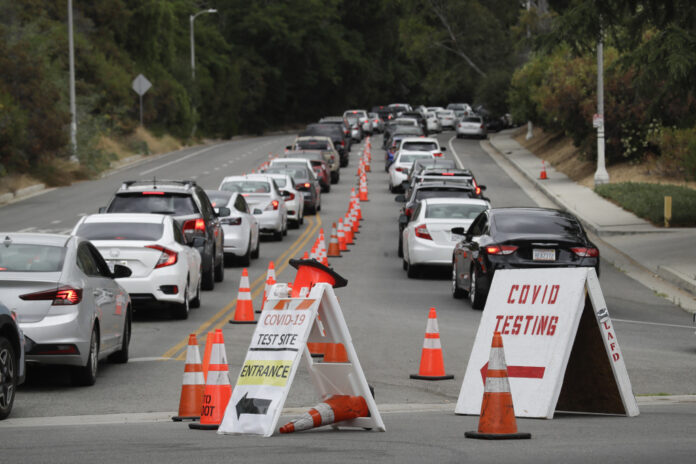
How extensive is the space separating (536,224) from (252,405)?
10.9 metres

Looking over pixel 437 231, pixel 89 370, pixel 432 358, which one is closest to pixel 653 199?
pixel 437 231

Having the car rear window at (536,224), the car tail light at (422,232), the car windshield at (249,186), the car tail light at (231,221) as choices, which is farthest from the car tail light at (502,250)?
the car windshield at (249,186)

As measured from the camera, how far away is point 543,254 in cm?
1847

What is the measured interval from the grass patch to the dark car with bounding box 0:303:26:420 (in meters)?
24.4

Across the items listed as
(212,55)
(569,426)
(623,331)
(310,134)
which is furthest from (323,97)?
(569,426)

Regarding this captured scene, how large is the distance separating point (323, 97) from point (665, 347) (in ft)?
304

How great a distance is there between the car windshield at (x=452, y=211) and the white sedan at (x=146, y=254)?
658 cm

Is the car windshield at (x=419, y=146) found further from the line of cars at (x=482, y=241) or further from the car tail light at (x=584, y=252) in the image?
the car tail light at (x=584, y=252)

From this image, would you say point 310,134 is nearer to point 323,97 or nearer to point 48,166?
point 48,166

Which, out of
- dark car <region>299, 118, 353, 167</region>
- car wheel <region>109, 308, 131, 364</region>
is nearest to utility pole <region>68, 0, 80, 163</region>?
dark car <region>299, 118, 353, 167</region>

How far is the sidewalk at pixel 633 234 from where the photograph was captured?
24.7 m

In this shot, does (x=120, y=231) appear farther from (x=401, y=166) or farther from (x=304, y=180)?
(x=401, y=166)

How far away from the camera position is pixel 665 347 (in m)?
15.7

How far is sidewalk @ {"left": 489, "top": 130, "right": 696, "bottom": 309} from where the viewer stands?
24719 millimetres
